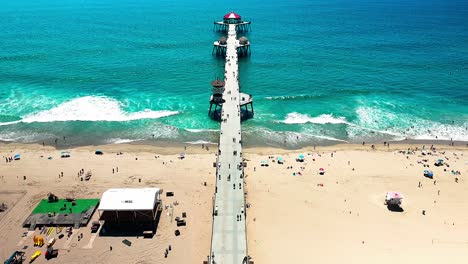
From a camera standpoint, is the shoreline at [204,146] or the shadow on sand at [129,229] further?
the shoreline at [204,146]

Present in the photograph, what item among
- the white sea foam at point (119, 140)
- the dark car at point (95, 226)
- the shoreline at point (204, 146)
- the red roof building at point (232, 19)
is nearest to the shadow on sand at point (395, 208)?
the shoreline at point (204, 146)

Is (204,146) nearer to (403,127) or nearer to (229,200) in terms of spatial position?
(229,200)

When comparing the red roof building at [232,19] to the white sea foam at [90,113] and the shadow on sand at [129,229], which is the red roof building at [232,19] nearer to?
the white sea foam at [90,113]

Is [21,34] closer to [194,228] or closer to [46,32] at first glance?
[46,32]

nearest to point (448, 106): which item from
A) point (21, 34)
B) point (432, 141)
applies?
point (432, 141)

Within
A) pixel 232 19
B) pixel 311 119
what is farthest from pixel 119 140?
pixel 232 19

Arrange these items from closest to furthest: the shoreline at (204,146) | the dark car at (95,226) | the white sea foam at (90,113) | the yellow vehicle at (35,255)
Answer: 1. the yellow vehicle at (35,255)
2. the dark car at (95,226)
3. the shoreline at (204,146)
4. the white sea foam at (90,113)

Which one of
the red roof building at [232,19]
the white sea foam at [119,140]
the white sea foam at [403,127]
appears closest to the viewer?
the white sea foam at [119,140]

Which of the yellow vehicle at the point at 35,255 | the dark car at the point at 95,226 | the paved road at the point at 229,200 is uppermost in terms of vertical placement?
the paved road at the point at 229,200
